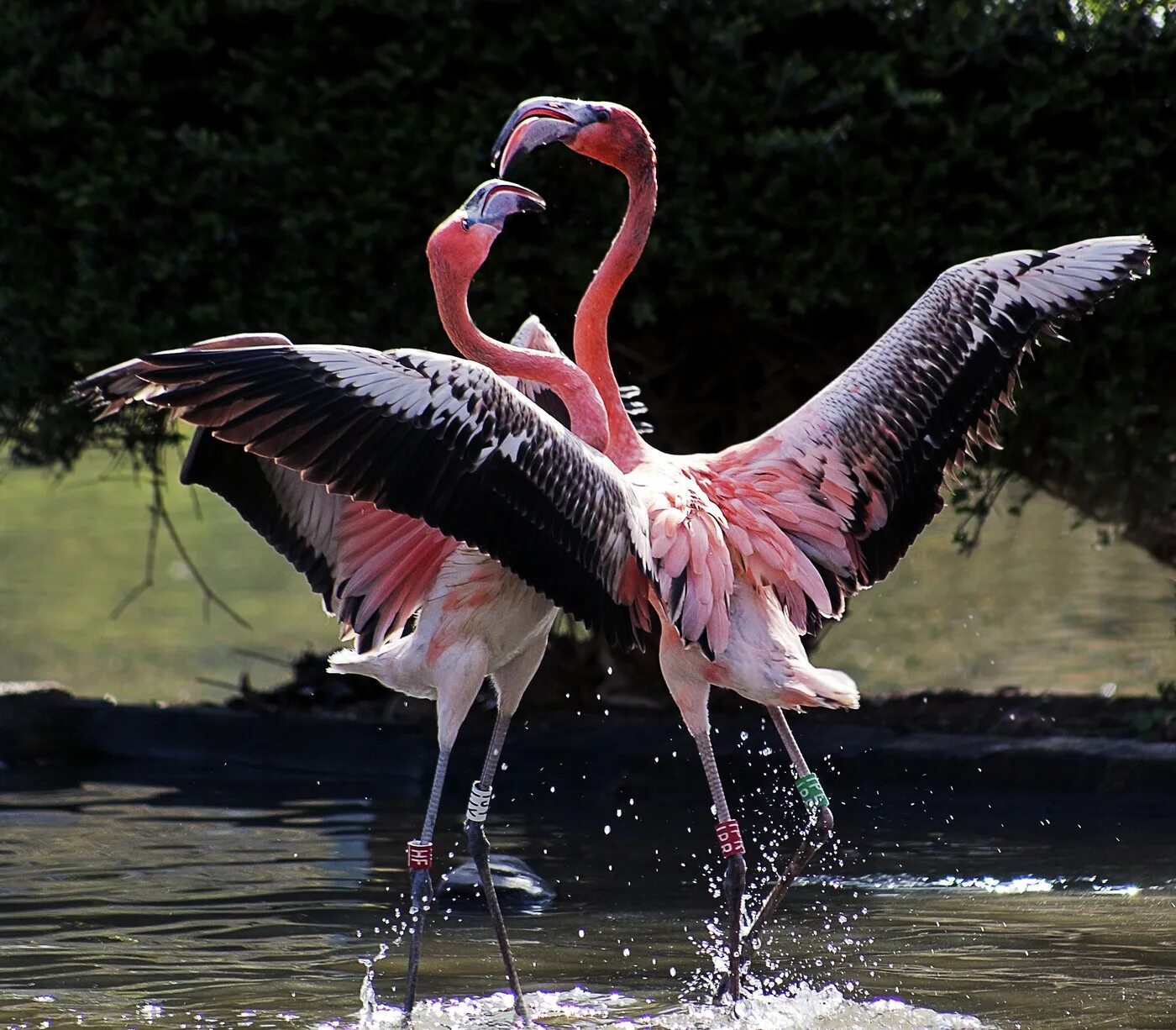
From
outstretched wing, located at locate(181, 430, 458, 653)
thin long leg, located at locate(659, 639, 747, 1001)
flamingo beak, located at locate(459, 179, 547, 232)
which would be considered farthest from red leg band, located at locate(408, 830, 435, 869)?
flamingo beak, located at locate(459, 179, 547, 232)

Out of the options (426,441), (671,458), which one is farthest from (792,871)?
(426,441)

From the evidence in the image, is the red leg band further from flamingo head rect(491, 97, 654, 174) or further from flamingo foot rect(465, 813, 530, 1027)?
flamingo head rect(491, 97, 654, 174)

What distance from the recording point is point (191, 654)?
1247 cm

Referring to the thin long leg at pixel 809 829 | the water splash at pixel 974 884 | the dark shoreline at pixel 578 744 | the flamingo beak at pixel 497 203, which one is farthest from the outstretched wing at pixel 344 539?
the dark shoreline at pixel 578 744

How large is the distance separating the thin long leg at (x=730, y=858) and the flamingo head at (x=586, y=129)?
5.68 feet

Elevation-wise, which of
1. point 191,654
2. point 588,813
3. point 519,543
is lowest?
point 191,654

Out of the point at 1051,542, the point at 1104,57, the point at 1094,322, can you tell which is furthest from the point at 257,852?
the point at 1051,542

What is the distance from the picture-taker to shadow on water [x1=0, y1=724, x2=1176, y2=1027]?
17.6 feet

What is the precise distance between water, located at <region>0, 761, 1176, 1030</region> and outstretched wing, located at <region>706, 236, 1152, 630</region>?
3.55 feet

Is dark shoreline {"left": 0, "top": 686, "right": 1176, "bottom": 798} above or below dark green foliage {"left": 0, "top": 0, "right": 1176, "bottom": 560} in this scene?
below

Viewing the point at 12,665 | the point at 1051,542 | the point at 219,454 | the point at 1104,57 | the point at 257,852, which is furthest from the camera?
the point at 1051,542

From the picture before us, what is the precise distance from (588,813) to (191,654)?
207 inches

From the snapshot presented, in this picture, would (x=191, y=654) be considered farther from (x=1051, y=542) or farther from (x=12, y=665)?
(x=1051, y=542)

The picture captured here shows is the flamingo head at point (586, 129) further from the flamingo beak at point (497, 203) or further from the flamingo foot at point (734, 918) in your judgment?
the flamingo foot at point (734, 918)
